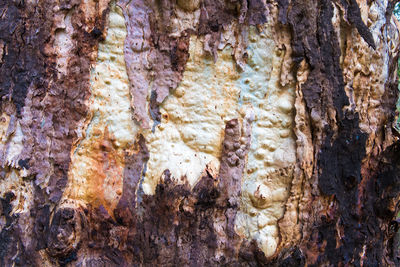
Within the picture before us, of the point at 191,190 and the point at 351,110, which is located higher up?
the point at 351,110

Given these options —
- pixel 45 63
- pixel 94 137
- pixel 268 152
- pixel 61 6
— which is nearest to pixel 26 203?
pixel 94 137

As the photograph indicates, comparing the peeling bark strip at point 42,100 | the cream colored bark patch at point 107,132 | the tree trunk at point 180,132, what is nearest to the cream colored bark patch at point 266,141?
the tree trunk at point 180,132

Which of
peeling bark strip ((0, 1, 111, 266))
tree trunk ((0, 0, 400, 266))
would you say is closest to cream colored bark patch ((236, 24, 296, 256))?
tree trunk ((0, 0, 400, 266))

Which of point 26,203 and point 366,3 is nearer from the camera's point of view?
point 26,203

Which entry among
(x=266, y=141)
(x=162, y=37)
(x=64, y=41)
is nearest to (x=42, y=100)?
(x=64, y=41)

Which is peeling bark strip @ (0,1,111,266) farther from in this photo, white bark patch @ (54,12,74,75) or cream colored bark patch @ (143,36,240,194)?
cream colored bark patch @ (143,36,240,194)

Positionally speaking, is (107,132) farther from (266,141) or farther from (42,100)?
(266,141)

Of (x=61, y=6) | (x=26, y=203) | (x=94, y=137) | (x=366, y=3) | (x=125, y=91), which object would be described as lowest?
(x=26, y=203)

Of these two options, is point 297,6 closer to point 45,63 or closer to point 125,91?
point 125,91

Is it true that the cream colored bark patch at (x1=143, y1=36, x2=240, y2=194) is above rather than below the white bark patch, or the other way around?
below
